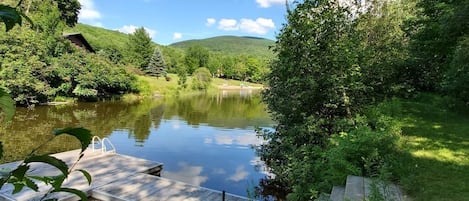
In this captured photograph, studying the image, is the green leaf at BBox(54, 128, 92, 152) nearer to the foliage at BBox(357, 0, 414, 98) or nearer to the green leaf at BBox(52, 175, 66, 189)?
the green leaf at BBox(52, 175, 66, 189)

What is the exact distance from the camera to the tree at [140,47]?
5916 cm

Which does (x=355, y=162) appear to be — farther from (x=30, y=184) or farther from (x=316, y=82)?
(x=30, y=184)

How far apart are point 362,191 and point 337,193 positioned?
1.62 feet

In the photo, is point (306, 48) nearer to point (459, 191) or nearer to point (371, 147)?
point (371, 147)

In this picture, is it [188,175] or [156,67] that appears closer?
[188,175]

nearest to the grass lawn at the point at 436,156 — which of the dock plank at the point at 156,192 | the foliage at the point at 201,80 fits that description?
the dock plank at the point at 156,192

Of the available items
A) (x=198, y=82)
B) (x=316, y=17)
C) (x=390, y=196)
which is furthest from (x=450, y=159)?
(x=198, y=82)

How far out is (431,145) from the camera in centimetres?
587

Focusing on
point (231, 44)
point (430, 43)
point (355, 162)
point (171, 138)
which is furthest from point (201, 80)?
point (231, 44)

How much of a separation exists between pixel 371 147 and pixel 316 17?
4.92 m

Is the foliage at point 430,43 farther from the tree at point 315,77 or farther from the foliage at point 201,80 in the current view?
the foliage at point 201,80

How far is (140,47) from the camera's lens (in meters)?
61.0

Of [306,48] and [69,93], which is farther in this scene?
[69,93]

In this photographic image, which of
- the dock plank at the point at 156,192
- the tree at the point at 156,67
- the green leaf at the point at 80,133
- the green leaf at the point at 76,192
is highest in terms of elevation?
the tree at the point at 156,67
